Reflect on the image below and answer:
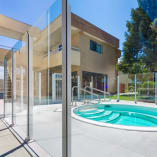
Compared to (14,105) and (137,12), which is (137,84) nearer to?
(137,12)

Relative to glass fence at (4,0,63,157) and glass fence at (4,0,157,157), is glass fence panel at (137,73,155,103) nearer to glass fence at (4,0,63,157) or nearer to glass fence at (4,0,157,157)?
glass fence at (4,0,157,157)

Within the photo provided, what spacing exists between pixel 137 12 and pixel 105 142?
3.94 meters

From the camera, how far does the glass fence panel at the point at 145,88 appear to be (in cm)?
721

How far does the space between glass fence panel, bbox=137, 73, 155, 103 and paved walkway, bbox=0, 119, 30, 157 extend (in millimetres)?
7099

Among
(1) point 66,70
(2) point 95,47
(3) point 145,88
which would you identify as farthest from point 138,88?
(1) point 66,70

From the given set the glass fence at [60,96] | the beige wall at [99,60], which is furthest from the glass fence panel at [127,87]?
the glass fence at [60,96]

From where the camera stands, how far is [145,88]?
7668mm

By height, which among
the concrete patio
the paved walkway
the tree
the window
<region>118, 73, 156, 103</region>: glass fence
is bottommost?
the paved walkway

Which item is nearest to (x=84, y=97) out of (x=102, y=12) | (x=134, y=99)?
(x=134, y=99)

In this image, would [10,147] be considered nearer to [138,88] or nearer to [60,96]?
[60,96]

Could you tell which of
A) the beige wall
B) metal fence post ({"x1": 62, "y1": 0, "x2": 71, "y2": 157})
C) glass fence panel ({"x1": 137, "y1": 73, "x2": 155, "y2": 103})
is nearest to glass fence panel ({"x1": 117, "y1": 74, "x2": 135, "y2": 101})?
glass fence panel ({"x1": 137, "y1": 73, "x2": 155, "y2": 103})

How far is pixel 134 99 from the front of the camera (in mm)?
7492

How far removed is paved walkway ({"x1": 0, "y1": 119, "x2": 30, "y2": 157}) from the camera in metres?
1.83

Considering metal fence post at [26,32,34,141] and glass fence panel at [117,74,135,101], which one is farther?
glass fence panel at [117,74,135,101]
